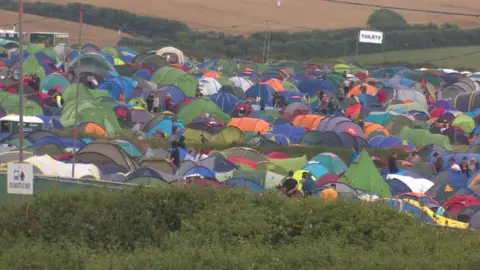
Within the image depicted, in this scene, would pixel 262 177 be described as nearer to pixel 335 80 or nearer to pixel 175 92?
pixel 175 92

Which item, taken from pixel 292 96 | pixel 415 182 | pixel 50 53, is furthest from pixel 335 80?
pixel 415 182

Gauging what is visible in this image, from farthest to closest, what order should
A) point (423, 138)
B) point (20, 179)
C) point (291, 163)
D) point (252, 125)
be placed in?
point (252, 125) → point (423, 138) → point (291, 163) → point (20, 179)

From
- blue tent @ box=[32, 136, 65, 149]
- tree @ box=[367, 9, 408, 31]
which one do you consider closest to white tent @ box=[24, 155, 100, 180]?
blue tent @ box=[32, 136, 65, 149]

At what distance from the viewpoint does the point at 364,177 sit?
20266 mm

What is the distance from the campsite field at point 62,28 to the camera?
6666 cm

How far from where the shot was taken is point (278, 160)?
22.8 meters

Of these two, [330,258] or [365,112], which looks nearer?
[330,258]

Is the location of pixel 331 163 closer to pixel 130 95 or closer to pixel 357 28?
pixel 130 95

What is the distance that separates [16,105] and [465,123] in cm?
1344

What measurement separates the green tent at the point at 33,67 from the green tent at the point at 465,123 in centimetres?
1454

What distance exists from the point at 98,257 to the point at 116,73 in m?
29.3

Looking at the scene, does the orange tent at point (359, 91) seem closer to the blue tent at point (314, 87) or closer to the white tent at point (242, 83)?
the blue tent at point (314, 87)

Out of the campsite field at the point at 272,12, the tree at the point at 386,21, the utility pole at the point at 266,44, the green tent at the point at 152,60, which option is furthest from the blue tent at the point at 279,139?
the tree at the point at 386,21

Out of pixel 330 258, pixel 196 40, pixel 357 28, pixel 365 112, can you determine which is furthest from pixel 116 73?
pixel 357 28
